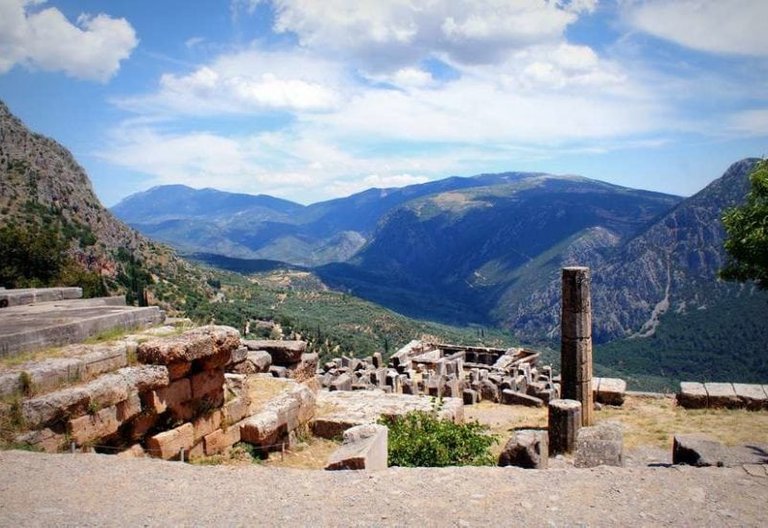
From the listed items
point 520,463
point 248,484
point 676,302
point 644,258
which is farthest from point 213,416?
point 644,258

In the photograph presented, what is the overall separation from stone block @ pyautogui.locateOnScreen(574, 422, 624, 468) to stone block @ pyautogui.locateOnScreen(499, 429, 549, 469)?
76 centimetres

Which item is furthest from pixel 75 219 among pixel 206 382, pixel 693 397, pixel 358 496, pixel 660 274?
pixel 660 274

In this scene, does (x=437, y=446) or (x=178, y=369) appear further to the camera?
(x=437, y=446)

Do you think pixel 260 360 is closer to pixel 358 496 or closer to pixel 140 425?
pixel 140 425

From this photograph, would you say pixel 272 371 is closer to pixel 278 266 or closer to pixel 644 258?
pixel 644 258

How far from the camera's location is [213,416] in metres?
10.2

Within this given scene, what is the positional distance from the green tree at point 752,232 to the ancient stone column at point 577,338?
17.3ft

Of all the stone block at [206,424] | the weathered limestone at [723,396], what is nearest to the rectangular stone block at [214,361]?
the stone block at [206,424]

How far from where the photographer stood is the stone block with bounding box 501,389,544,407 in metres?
19.1

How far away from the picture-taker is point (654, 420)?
54.1 ft

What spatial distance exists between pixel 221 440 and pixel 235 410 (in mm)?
789

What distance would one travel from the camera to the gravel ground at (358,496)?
5.72 m

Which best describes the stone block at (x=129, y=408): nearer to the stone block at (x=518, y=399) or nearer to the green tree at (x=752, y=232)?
the stone block at (x=518, y=399)

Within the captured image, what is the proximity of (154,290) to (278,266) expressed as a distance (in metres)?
124
